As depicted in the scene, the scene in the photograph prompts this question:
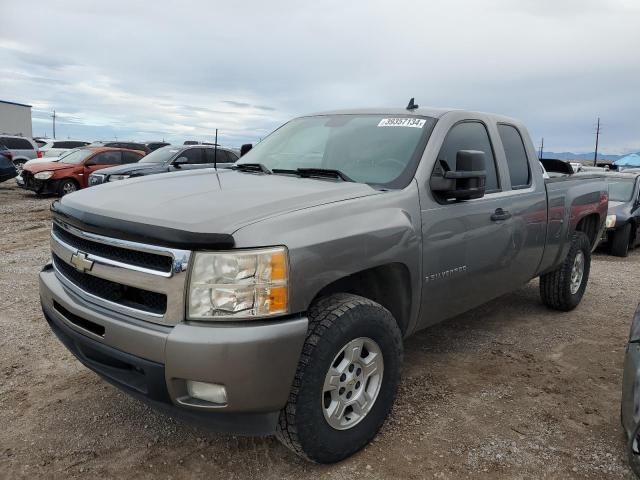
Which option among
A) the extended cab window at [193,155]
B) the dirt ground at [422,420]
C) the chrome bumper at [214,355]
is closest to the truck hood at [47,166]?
the extended cab window at [193,155]

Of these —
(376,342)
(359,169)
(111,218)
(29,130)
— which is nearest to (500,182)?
(359,169)

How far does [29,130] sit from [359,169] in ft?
185

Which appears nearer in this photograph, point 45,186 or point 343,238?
point 343,238

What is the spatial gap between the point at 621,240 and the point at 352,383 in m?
8.58

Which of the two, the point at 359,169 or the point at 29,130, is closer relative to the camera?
the point at 359,169

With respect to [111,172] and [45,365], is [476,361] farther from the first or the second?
[111,172]

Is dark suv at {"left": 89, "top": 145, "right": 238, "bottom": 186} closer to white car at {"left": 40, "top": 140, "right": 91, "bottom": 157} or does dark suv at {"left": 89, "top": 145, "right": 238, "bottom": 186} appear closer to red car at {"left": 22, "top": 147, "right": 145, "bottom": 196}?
red car at {"left": 22, "top": 147, "right": 145, "bottom": 196}

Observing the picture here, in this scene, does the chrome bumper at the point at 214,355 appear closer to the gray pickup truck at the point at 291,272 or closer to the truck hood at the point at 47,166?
the gray pickup truck at the point at 291,272

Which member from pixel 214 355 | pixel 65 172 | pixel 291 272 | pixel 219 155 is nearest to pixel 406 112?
pixel 291 272

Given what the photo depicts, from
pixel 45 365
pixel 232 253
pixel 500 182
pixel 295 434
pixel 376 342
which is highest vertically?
pixel 500 182

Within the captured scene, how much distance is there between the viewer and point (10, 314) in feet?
16.3

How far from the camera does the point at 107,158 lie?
1588cm

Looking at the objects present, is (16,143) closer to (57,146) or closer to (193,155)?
(57,146)

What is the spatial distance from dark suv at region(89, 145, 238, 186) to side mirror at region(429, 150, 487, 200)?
26.8 feet
